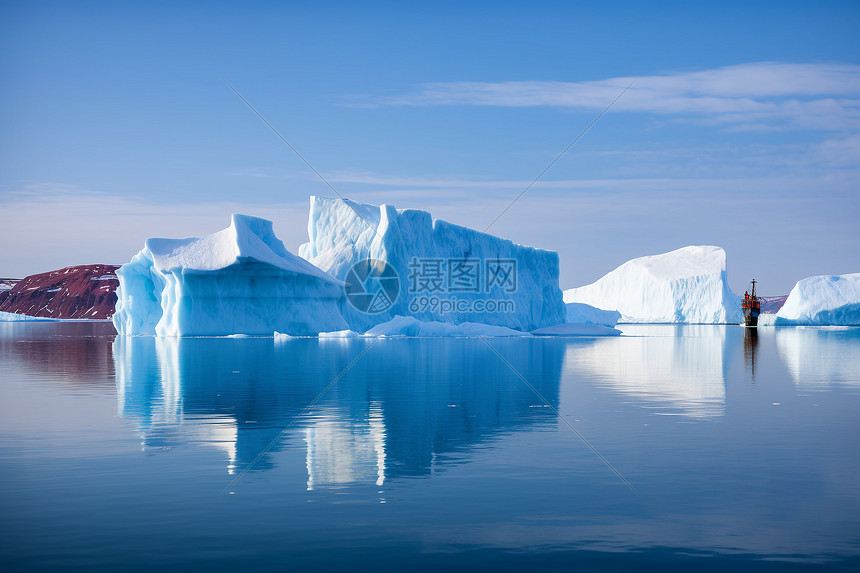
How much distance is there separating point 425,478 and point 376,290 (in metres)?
32.0

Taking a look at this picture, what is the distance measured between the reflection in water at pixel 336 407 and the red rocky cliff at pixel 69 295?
421 feet

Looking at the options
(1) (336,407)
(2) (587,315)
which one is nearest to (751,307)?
(2) (587,315)

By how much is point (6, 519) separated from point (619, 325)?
85.6 meters

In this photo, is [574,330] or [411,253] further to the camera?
[574,330]

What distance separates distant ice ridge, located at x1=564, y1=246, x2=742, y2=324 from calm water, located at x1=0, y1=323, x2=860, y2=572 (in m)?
67.3

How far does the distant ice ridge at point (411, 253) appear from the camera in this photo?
39219 mm

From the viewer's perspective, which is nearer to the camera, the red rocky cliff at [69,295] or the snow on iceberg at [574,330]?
the snow on iceberg at [574,330]

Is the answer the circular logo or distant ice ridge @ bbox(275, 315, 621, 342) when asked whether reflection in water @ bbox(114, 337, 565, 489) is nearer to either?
distant ice ridge @ bbox(275, 315, 621, 342)

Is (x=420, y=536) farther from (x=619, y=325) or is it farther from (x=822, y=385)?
(x=619, y=325)

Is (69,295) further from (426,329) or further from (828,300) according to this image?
(426,329)

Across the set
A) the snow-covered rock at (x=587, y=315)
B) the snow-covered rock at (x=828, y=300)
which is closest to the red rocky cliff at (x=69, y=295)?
the snow-covered rock at (x=587, y=315)

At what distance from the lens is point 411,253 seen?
3988 centimetres

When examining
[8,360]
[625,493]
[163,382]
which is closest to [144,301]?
[8,360]

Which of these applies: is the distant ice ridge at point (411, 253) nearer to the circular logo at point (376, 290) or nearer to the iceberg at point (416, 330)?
the circular logo at point (376, 290)
